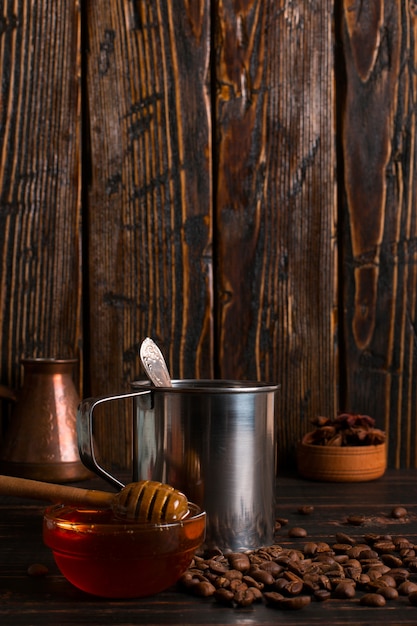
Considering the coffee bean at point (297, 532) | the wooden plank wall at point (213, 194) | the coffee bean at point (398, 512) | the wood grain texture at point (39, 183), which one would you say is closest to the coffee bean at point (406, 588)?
the coffee bean at point (297, 532)

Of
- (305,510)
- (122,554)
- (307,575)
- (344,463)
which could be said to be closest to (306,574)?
(307,575)

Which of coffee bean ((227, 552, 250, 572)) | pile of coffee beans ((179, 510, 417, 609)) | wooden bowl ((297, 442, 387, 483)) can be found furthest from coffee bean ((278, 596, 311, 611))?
wooden bowl ((297, 442, 387, 483))

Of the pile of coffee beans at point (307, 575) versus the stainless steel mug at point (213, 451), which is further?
the stainless steel mug at point (213, 451)

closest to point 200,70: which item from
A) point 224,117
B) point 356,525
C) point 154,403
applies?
point 224,117

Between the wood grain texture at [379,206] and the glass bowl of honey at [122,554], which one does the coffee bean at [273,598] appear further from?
the wood grain texture at [379,206]

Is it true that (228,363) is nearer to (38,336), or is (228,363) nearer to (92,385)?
(92,385)

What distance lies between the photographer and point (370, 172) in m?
1.64

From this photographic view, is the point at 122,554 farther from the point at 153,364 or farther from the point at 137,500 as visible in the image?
the point at 153,364

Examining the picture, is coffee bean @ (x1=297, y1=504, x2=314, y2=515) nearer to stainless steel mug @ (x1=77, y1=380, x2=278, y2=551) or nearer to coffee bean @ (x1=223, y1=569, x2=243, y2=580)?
stainless steel mug @ (x1=77, y1=380, x2=278, y2=551)

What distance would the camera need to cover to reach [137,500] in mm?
932

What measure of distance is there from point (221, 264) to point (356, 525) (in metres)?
0.61

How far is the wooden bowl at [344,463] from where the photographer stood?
149cm

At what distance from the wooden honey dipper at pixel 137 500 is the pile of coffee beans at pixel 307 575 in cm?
8

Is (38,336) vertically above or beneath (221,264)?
beneath
